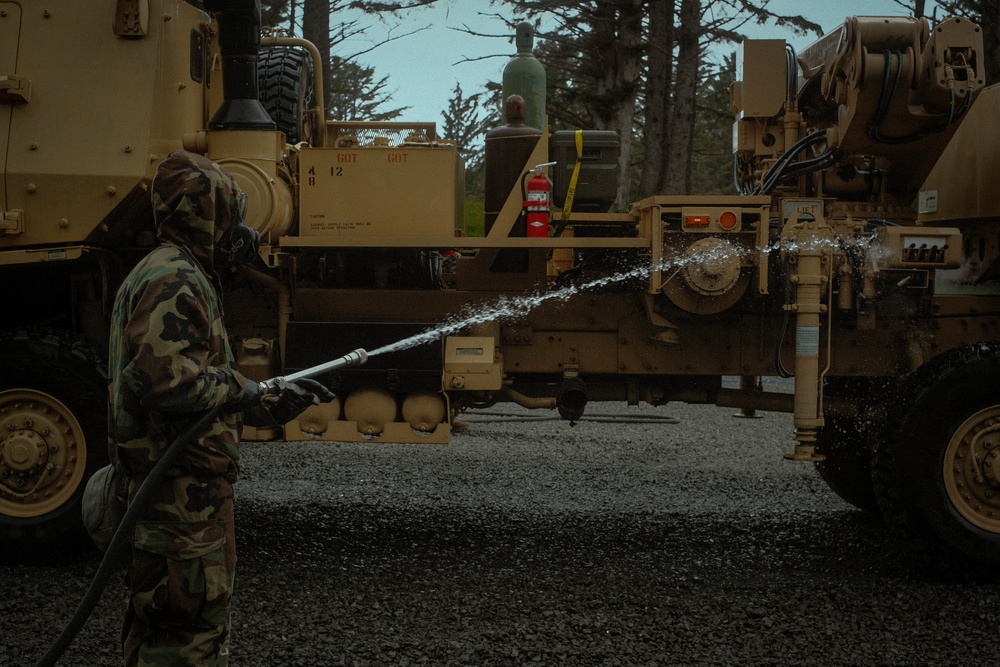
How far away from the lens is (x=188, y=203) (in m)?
3.43

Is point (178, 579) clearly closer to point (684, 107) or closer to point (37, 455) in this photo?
point (37, 455)

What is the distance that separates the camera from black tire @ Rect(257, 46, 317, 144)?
6.82m

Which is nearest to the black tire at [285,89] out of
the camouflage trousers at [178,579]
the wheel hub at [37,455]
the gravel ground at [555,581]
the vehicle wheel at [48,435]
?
the vehicle wheel at [48,435]

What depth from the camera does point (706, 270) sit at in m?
5.86

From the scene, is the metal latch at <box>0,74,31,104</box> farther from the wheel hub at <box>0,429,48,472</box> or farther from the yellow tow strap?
the yellow tow strap

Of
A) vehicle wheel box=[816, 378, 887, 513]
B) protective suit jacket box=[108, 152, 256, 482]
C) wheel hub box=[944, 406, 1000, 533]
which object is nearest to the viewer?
protective suit jacket box=[108, 152, 256, 482]

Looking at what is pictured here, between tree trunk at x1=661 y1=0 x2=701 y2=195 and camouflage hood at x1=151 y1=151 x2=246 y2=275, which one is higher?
tree trunk at x1=661 y1=0 x2=701 y2=195

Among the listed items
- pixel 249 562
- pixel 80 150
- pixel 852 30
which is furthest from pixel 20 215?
pixel 852 30

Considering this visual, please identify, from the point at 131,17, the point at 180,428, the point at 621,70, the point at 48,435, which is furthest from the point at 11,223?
the point at 621,70

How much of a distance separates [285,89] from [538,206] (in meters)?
1.91

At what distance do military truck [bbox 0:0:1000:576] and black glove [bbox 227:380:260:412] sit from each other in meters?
2.47

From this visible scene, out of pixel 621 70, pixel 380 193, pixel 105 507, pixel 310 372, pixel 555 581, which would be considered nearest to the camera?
pixel 105 507

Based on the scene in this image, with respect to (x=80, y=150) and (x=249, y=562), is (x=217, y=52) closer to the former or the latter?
(x=80, y=150)

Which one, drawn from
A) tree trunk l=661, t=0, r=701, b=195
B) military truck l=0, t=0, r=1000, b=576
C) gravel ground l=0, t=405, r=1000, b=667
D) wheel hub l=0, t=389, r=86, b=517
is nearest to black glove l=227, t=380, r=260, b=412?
gravel ground l=0, t=405, r=1000, b=667
